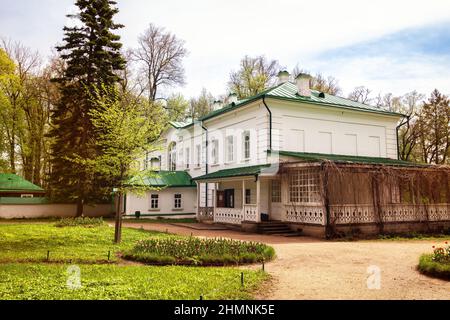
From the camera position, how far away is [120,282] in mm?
7652

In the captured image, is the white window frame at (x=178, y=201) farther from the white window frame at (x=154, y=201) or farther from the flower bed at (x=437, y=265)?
the flower bed at (x=437, y=265)

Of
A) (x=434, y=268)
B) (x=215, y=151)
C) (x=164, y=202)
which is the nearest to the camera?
(x=434, y=268)

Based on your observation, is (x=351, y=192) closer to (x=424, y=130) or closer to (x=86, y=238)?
(x=86, y=238)

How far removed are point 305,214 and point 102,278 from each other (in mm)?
12281

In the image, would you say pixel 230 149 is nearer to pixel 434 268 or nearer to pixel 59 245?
pixel 59 245

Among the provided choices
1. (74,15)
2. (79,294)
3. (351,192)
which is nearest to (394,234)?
(351,192)

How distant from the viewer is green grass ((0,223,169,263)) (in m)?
10.9

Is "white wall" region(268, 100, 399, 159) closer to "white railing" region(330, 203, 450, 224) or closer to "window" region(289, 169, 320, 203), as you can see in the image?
"window" region(289, 169, 320, 203)

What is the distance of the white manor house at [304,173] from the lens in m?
18.1

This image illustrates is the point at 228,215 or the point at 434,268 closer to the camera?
the point at 434,268

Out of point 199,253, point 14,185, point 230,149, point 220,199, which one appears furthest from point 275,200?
point 14,185

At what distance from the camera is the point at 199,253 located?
10867mm

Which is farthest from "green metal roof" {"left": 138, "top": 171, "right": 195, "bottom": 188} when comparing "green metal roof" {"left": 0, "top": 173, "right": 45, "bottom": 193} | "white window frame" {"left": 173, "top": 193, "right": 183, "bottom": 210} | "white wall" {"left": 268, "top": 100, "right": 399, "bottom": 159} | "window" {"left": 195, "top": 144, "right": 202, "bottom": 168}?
"white wall" {"left": 268, "top": 100, "right": 399, "bottom": 159}

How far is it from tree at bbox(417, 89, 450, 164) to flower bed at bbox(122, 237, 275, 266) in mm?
33225
